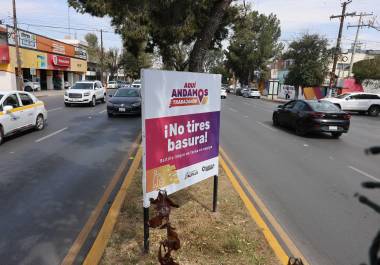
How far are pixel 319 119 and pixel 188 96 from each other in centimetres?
977

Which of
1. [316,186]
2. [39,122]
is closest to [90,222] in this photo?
[316,186]

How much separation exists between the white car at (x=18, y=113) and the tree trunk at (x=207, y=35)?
649 cm

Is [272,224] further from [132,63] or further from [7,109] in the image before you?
[132,63]

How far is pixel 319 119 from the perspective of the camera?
1291 centimetres

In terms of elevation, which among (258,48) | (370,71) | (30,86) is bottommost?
(30,86)

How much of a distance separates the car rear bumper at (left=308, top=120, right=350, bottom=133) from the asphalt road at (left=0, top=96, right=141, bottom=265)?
676cm

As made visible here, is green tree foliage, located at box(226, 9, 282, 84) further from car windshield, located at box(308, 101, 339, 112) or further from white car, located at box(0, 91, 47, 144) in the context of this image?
white car, located at box(0, 91, 47, 144)

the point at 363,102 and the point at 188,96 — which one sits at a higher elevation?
the point at 188,96

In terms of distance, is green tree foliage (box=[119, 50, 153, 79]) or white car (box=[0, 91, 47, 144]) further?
green tree foliage (box=[119, 50, 153, 79])

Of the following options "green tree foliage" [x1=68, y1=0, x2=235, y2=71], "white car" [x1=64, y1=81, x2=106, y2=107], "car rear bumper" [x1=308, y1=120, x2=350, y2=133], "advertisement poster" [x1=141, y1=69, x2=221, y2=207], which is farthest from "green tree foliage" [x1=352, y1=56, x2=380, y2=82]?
"advertisement poster" [x1=141, y1=69, x2=221, y2=207]

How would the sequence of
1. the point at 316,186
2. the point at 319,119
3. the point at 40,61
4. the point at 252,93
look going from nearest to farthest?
the point at 316,186 → the point at 319,119 → the point at 40,61 → the point at 252,93

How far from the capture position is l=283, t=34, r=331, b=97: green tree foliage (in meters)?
37.2

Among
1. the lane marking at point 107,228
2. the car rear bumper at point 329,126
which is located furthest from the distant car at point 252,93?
the lane marking at point 107,228

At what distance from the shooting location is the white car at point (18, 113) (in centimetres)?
1053
